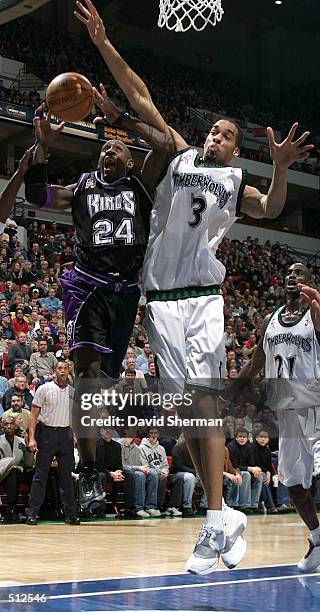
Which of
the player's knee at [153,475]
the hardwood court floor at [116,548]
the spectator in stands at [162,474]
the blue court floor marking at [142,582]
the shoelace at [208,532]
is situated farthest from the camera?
the spectator in stands at [162,474]

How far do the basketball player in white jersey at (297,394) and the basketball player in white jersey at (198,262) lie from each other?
1746 mm

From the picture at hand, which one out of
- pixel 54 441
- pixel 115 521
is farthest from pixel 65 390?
pixel 115 521

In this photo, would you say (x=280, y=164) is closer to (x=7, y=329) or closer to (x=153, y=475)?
(x=153, y=475)

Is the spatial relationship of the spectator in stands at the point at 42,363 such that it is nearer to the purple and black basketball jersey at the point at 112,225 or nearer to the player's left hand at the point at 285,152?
the purple and black basketball jersey at the point at 112,225

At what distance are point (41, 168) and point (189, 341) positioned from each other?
126 cm

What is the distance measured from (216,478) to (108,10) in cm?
2489

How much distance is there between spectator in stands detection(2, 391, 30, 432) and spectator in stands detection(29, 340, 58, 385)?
116 cm

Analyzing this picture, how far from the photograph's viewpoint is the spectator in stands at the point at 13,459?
9.85 m

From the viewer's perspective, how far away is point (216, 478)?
433cm

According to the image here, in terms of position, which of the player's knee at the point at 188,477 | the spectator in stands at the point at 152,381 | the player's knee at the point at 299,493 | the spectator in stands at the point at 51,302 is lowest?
the player's knee at the point at 299,493

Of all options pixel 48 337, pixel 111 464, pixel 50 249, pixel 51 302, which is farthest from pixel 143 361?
pixel 50 249

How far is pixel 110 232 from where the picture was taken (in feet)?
15.2

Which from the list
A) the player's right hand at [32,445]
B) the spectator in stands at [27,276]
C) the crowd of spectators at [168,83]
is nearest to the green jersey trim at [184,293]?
the player's right hand at [32,445]

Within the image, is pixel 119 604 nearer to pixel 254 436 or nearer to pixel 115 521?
pixel 115 521
